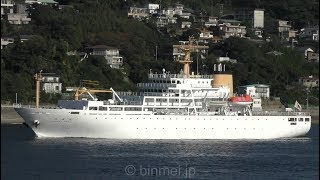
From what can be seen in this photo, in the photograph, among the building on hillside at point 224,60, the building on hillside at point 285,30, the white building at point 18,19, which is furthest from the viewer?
the building on hillside at point 285,30

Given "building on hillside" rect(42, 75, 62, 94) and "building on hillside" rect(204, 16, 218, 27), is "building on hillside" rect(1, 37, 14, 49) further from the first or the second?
"building on hillside" rect(204, 16, 218, 27)

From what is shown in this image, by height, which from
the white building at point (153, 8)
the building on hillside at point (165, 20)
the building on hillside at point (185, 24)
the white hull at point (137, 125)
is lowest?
the white hull at point (137, 125)

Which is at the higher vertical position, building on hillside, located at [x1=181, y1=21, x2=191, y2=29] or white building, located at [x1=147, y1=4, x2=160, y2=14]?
white building, located at [x1=147, y1=4, x2=160, y2=14]

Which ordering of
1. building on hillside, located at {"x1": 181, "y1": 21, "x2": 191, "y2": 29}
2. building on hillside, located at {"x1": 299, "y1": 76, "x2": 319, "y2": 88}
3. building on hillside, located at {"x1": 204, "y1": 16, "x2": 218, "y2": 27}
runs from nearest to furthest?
building on hillside, located at {"x1": 299, "y1": 76, "x2": 319, "y2": 88}
building on hillside, located at {"x1": 181, "y1": 21, "x2": 191, "y2": 29}
building on hillside, located at {"x1": 204, "y1": 16, "x2": 218, "y2": 27}

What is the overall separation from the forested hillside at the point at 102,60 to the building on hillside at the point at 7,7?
161 centimetres

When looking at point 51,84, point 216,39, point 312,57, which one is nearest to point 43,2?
point 216,39

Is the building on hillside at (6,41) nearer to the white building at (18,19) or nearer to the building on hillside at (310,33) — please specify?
the white building at (18,19)

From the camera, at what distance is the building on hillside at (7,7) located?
259 feet

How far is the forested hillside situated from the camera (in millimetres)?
67688

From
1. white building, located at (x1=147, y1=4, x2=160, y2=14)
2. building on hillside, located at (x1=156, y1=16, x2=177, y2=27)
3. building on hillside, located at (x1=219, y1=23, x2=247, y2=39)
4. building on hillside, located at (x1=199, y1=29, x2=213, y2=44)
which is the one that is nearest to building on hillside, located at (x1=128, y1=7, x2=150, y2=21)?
→ white building, located at (x1=147, y1=4, x2=160, y2=14)

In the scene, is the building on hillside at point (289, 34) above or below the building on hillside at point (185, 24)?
below

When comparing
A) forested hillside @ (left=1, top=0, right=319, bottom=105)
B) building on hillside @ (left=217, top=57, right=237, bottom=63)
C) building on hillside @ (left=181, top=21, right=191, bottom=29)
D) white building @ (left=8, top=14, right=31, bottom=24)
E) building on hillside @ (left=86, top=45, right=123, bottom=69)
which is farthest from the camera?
building on hillside @ (left=181, top=21, right=191, bottom=29)

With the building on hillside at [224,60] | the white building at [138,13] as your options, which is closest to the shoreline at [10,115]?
the building on hillside at [224,60]

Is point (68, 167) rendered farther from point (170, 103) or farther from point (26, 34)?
point (26, 34)
